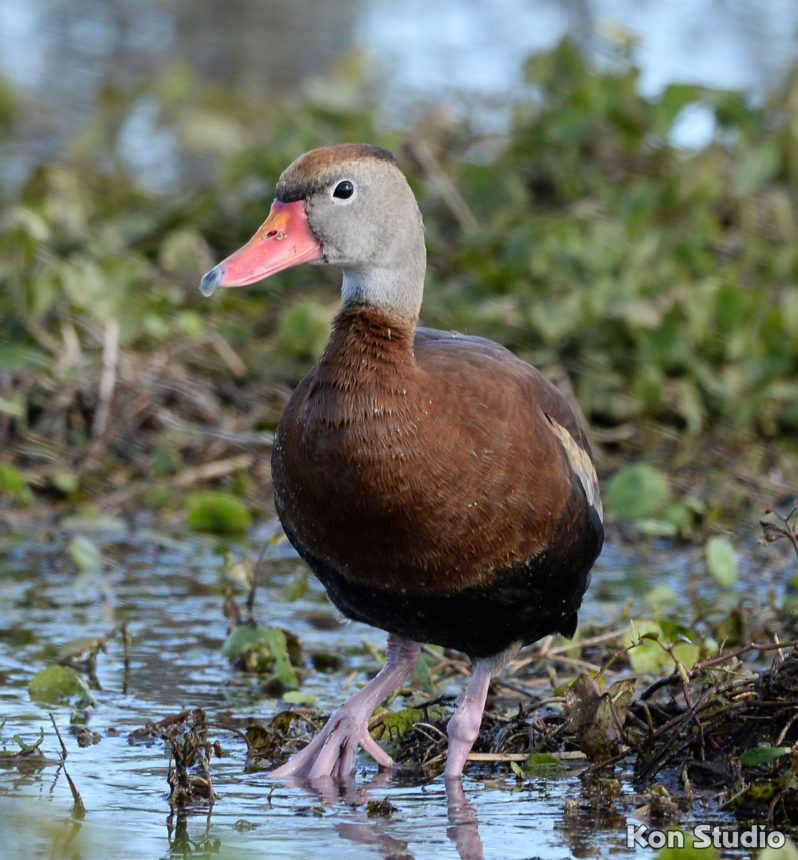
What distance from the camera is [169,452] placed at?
7.17 metres

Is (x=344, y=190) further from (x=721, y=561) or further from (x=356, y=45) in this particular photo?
(x=356, y=45)

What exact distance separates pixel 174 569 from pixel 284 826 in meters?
2.73

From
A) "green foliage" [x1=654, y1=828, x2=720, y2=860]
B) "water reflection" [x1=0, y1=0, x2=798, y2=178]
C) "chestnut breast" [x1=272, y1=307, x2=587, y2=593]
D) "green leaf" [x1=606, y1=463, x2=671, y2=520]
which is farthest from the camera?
"water reflection" [x1=0, y1=0, x2=798, y2=178]

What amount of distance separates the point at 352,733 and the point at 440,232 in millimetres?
5082

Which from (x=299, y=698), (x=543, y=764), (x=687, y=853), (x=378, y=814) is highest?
(x=299, y=698)

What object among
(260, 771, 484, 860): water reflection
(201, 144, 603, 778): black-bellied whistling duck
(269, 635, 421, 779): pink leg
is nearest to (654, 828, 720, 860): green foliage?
(260, 771, 484, 860): water reflection

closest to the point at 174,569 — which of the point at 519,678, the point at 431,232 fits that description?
the point at 519,678

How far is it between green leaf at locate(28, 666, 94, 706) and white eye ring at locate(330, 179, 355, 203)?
163cm

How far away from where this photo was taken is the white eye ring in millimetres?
4535

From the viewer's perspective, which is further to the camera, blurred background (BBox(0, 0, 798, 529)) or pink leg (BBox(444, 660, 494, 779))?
blurred background (BBox(0, 0, 798, 529))

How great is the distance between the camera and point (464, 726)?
4.44 metres

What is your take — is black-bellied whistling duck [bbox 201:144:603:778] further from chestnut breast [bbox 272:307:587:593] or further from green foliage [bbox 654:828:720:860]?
green foliage [bbox 654:828:720:860]

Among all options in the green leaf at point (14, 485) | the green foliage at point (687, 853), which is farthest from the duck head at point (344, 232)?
the green leaf at point (14, 485)

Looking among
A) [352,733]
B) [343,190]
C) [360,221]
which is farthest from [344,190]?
[352,733]
